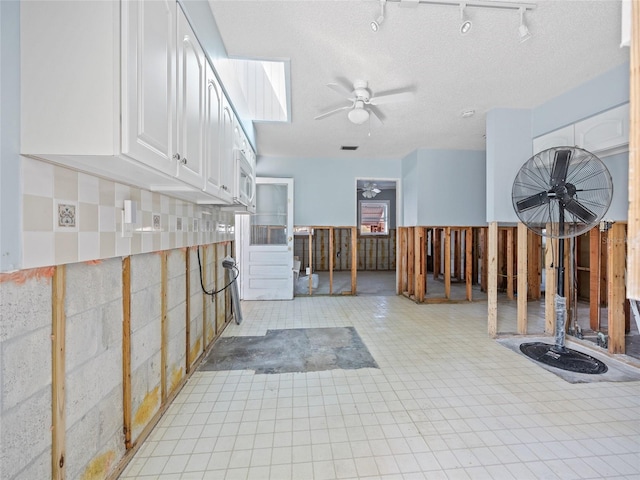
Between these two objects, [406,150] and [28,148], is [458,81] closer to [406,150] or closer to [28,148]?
→ [406,150]

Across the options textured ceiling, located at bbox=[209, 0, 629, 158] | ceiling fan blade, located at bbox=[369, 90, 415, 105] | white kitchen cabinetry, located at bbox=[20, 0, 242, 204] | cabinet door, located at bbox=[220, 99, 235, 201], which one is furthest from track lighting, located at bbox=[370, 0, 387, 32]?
white kitchen cabinetry, located at bbox=[20, 0, 242, 204]

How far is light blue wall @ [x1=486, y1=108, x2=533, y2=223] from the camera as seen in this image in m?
A: 3.33

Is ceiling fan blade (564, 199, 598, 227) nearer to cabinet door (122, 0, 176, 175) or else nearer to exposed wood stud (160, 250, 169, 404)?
cabinet door (122, 0, 176, 175)

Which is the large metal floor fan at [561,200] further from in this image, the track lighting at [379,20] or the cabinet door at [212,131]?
the cabinet door at [212,131]

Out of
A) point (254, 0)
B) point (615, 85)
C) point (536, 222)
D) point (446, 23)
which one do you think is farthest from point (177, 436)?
point (615, 85)

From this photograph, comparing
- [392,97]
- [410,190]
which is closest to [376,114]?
[392,97]

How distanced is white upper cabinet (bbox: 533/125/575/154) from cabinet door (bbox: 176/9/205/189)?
3420 millimetres

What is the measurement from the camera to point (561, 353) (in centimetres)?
284

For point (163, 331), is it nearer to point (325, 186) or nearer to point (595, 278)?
point (325, 186)

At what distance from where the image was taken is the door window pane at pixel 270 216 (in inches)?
208

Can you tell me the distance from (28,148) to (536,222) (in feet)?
11.8

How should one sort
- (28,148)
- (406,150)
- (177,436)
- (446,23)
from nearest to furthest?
(28,148) < (177,436) < (446,23) < (406,150)

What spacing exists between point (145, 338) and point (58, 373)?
65cm

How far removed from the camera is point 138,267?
64.7 inches
